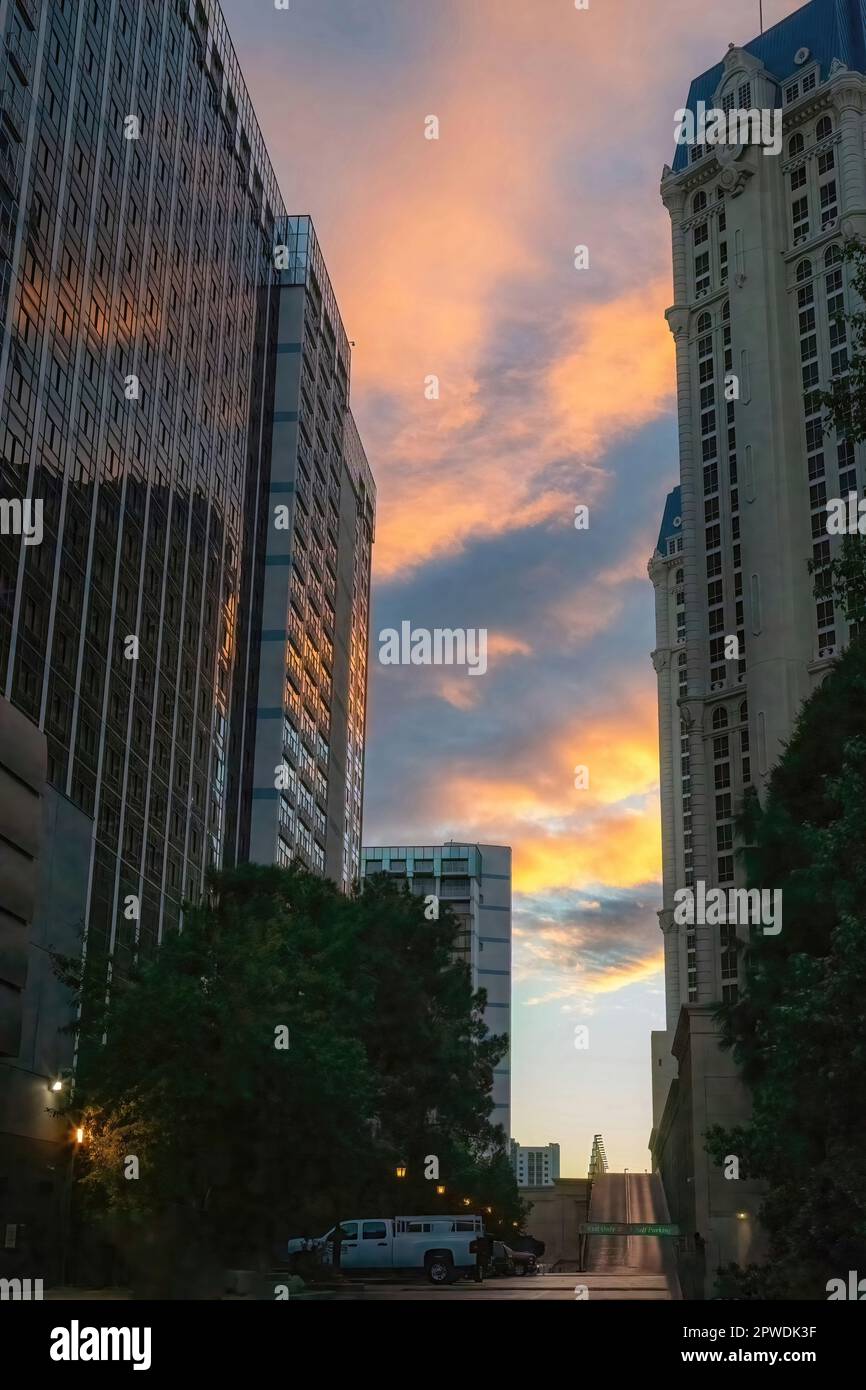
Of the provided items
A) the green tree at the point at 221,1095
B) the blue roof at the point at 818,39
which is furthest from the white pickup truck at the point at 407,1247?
the blue roof at the point at 818,39

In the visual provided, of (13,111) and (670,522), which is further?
(670,522)

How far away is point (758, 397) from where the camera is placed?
124000 mm

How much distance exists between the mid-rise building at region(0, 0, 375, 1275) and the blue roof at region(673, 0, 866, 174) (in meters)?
51.2

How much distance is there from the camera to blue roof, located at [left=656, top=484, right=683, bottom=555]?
192 m

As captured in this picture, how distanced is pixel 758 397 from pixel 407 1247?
309 ft

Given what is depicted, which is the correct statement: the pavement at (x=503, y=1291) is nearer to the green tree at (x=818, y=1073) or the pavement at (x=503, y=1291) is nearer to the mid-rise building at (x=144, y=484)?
the green tree at (x=818, y=1073)

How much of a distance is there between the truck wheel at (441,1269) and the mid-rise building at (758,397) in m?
71.3

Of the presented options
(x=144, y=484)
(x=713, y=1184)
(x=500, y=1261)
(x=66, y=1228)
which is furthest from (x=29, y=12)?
(x=500, y=1261)

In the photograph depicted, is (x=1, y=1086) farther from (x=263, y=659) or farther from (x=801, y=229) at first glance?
(x=801, y=229)

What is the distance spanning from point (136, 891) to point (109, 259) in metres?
28.4

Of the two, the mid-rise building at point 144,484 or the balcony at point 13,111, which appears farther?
the mid-rise building at point 144,484

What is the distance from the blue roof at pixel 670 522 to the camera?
19175 centimetres

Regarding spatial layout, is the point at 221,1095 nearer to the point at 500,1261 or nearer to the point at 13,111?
the point at 500,1261
